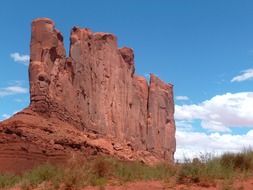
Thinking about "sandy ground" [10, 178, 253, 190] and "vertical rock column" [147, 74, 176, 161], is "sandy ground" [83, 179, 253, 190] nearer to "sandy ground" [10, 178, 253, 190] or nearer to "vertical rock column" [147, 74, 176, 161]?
"sandy ground" [10, 178, 253, 190]

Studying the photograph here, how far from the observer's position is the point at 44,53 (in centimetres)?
4628

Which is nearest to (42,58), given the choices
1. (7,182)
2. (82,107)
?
(82,107)

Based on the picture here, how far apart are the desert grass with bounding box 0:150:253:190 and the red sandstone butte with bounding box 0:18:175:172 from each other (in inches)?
730

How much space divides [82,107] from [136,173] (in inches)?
1316

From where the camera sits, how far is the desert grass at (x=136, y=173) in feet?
49.8

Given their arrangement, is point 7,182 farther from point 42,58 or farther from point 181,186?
point 42,58

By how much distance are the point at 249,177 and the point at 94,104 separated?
39.0 m

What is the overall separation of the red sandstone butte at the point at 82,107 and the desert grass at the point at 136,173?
60.9ft

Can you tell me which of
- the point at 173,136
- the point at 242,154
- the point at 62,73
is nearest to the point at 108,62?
the point at 62,73

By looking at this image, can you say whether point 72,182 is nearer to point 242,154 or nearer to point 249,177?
point 249,177

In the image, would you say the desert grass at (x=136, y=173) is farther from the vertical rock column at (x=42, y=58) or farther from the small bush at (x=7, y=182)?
the vertical rock column at (x=42, y=58)

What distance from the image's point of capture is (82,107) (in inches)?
1996

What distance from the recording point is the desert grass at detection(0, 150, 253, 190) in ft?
49.8

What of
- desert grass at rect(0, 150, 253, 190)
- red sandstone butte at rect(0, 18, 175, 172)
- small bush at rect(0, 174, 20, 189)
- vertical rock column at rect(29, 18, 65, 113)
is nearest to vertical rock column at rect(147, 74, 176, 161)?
red sandstone butte at rect(0, 18, 175, 172)
